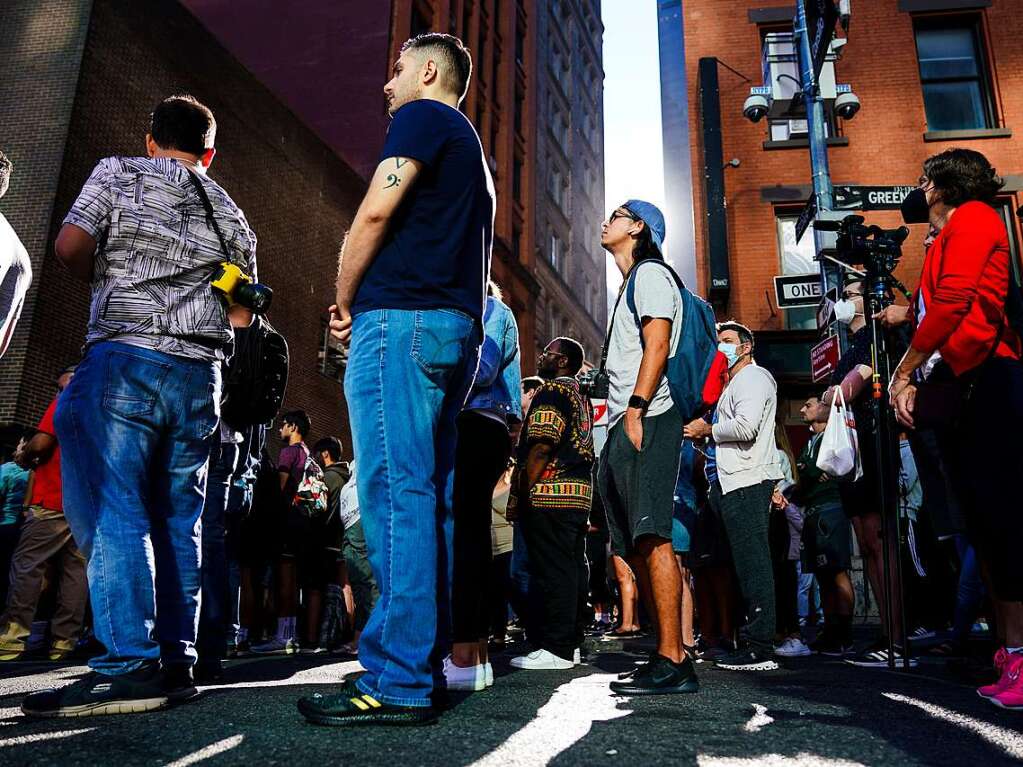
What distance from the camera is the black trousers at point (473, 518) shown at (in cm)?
326

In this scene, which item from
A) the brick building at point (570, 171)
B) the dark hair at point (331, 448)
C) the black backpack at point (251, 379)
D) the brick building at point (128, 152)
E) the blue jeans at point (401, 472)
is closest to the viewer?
the blue jeans at point (401, 472)

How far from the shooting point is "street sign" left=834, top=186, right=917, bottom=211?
7977 mm

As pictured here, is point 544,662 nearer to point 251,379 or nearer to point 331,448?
point 251,379

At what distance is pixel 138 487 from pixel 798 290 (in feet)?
27.7

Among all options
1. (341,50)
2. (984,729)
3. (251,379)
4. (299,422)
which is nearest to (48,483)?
(299,422)

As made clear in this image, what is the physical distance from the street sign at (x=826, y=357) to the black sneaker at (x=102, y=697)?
7240 millimetres

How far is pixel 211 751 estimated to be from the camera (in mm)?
1776

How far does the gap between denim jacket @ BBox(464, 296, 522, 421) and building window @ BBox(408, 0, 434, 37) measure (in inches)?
891

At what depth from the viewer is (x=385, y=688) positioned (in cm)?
208

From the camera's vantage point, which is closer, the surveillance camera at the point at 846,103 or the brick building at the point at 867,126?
the surveillance camera at the point at 846,103

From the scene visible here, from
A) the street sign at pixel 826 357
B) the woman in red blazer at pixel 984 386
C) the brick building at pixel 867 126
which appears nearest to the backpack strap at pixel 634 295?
the woman in red blazer at pixel 984 386

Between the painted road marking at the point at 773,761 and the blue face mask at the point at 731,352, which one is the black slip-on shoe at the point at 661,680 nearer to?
the painted road marking at the point at 773,761

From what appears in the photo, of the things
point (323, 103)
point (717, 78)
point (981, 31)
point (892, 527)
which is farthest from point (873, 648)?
point (323, 103)

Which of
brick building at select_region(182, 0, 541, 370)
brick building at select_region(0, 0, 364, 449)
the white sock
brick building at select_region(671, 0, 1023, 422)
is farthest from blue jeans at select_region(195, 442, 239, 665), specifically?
brick building at select_region(182, 0, 541, 370)
